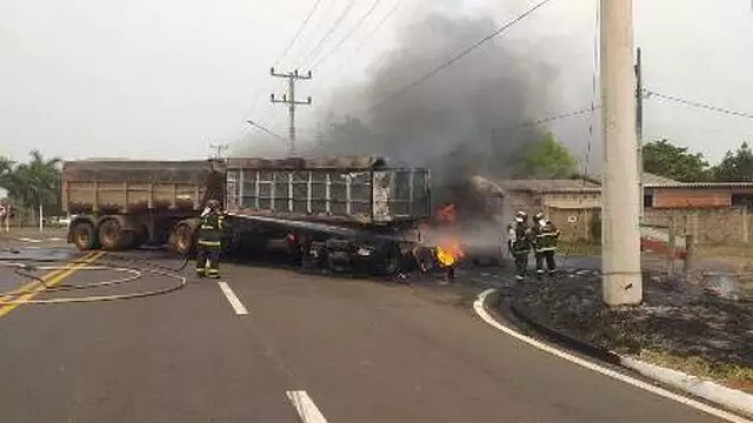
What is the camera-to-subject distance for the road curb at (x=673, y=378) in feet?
25.4

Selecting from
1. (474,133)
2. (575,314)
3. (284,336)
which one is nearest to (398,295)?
(575,314)

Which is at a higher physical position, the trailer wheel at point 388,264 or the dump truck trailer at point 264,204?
the dump truck trailer at point 264,204

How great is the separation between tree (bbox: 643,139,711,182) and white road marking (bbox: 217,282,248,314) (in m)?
71.2

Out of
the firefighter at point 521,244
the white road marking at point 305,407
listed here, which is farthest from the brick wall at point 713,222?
the white road marking at point 305,407

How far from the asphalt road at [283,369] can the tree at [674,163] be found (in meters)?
74.4

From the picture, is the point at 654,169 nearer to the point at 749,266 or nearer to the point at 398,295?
the point at 749,266

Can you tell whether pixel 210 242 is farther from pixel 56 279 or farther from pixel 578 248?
pixel 578 248

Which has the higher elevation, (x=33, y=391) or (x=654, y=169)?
(x=654, y=169)

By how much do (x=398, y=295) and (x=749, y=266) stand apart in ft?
45.1

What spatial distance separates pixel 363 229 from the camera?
20516 millimetres

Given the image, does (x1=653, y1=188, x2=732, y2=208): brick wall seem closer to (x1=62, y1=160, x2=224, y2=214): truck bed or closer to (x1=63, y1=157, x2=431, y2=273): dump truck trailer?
(x1=63, y1=157, x2=431, y2=273): dump truck trailer

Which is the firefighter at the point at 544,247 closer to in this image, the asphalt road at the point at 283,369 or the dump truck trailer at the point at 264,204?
the dump truck trailer at the point at 264,204

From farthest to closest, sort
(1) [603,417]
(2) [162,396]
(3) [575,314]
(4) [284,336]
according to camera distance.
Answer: (3) [575,314], (4) [284,336], (2) [162,396], (1) [603,417]

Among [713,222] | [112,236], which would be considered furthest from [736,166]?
[112,236]
